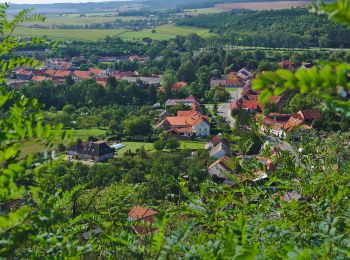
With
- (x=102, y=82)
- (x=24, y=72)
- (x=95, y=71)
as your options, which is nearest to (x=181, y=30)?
(x=95, y=71)

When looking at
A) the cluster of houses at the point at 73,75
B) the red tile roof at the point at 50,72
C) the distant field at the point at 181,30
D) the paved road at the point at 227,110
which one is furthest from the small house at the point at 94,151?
the distant field at the point at 181,30

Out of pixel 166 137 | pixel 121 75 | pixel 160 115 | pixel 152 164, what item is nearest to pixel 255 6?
pixel 121 75

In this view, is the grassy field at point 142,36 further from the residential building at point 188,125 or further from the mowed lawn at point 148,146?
the mowed lawn at point 148,146

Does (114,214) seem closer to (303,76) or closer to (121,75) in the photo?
(303,76)

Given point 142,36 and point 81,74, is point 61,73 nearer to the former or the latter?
point 81,74

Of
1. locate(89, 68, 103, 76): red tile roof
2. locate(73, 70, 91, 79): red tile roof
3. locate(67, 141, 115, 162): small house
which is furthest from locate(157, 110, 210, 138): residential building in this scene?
locate(89, 68, 103, 76): red tile roof

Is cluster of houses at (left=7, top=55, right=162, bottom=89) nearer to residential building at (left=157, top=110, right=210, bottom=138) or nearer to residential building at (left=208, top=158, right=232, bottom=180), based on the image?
residential building at (left=157, top=110, right=210, bottom=138)

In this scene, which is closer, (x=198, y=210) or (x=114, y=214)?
(x=198, y=210)
